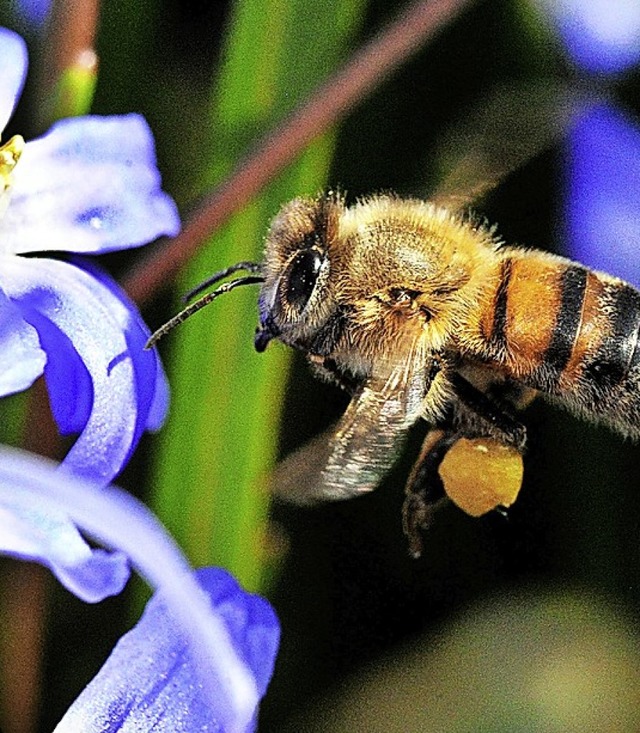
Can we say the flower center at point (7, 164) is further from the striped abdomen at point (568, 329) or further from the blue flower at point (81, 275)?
the striped abdomen at point (568, 329)

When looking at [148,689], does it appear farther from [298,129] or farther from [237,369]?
[298,129]

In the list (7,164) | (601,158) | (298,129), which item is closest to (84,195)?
(7,164)

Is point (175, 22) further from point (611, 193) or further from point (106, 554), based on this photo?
point (106, 554)

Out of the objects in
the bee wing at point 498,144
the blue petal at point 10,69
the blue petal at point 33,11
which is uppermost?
the bee wing at point 498,144

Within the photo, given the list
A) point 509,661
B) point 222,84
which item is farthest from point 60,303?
point 509,661

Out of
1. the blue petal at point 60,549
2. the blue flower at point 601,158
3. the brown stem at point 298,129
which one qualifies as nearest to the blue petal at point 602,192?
the blue flower at point 601,158

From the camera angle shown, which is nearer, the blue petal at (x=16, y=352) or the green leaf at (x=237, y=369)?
the blue petal at (x=16, y=352)
